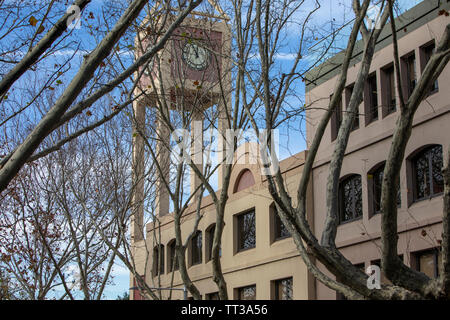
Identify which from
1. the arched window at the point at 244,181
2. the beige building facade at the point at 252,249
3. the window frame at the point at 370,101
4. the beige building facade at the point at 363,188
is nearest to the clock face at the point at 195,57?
the beige building facade at the point at 363,188

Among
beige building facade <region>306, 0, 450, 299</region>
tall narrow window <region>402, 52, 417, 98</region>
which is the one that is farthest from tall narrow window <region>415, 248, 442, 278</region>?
tall narrow window <region>402, 52, 417, 98</region>

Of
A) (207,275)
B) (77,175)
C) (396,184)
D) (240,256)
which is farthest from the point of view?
(207,275)

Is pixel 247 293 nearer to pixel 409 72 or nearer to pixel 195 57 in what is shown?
pixel 195 57

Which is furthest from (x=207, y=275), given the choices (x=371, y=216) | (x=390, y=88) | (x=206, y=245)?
(x=390, y=88)

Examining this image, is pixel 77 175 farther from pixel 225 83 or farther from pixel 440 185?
pixel 440 185

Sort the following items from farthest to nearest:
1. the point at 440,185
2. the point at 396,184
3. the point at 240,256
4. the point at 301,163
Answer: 1. the point at 240,256
2. the point at 301,163
3. the point at 440,185
4. the point at 396,184

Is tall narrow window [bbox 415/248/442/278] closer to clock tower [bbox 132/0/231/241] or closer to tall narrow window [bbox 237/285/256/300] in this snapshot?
clock tower [bbox 132/0/231/241]

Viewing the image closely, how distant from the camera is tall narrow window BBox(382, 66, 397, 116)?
18.6 meters

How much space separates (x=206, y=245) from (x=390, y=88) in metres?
11.5

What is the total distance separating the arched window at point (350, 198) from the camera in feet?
63.9

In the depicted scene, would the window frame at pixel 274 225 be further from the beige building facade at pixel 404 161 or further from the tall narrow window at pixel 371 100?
the tall narrow window at pixel 371 100

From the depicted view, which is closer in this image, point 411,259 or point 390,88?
point 411,259

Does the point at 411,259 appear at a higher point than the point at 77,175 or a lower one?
lower

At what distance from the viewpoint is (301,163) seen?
69.7 ft
